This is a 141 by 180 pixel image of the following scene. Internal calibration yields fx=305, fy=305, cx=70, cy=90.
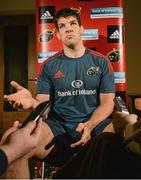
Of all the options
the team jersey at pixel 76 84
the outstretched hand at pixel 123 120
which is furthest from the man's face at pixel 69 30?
the outstretched hand at pixel 123 120

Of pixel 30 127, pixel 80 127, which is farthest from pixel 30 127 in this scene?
pixel 80 127

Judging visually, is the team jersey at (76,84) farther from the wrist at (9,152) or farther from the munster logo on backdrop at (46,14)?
the wrist at (9,152)

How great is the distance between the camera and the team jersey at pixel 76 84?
2.05 metres

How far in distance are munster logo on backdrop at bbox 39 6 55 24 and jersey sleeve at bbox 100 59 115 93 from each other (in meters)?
0.63

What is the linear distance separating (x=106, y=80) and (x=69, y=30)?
0.47 metres

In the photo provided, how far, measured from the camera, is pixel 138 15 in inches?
187

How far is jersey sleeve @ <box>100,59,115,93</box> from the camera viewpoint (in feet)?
6.68

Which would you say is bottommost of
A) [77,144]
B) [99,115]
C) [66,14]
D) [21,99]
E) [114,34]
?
[77,144]

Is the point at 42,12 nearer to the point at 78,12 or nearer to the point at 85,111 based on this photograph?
the point at 78,12

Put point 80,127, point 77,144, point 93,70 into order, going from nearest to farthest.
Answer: point 77,144 → point 80,127 → point 93,70

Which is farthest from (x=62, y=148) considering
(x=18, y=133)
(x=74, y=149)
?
(x=18, y=133)

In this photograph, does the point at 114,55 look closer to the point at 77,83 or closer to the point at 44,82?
the point at 77,83

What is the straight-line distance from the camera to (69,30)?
220 cm

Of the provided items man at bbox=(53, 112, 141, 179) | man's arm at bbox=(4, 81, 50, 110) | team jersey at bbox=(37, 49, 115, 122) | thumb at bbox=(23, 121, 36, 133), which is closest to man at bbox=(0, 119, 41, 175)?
thumb at bbox=(23, 121, 36, 133)
